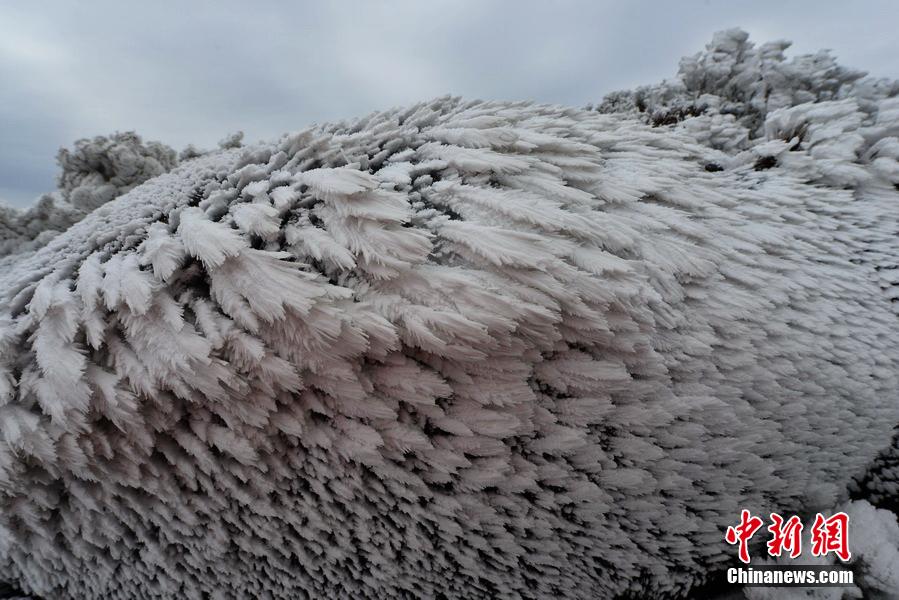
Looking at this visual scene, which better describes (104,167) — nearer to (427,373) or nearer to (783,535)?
(427,373)

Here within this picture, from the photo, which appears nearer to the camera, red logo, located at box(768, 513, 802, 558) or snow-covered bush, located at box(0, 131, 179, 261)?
red logo, located at box(768, 513, 802, 558)

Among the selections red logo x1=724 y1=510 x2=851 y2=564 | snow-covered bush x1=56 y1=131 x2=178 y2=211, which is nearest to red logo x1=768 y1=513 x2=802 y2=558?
red logo x1=724 y1=510 x2=851 y2=564

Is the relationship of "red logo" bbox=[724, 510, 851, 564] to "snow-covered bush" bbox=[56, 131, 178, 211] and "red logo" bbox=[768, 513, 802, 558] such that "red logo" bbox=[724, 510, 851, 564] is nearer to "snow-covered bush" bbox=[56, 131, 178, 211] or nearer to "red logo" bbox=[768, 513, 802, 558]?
"red logo" bbox=[768, 513, 802, 558]

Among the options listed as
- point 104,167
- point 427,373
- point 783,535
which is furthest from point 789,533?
point 104,167

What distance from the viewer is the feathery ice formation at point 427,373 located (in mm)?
475

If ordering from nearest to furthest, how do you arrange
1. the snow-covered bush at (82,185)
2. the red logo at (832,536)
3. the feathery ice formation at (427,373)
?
the feathery ice formation at (427,373), the red logo at (832,536), the snow-covered bush at (82,185)

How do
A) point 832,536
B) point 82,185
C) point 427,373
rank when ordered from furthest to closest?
point 82,185
point 832,536
point 427,373

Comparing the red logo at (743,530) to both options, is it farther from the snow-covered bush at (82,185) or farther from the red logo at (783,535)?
the snow-covered bush at (82,185)

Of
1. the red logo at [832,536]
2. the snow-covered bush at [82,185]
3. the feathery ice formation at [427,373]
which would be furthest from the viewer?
the snow-covered bush at [82,185]

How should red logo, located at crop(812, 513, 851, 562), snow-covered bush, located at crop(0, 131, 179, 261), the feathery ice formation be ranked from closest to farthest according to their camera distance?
the feathery ice formation < red logo, located at crop(812, 513, 851, 562) < snow-covered bush, located at crop(0, 131, 179, 261)

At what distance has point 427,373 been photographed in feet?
1.60

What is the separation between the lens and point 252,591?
0.60 metres

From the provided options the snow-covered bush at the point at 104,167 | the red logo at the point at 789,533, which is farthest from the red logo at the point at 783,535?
the snow-covered bush at the point at 104,167

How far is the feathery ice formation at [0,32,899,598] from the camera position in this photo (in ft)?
1.56
